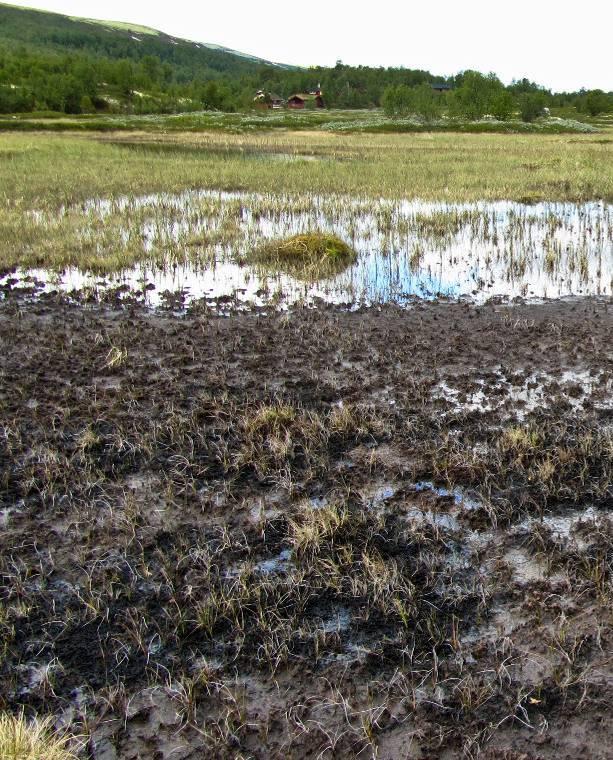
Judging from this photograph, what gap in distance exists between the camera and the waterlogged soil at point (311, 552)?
10.9 feet

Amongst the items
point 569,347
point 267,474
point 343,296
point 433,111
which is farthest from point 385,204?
point 433,111

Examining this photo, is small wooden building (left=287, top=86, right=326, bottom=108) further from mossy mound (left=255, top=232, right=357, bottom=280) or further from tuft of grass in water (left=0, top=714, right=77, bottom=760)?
tuft of grass in water (left=0, top=714, right=77, bottom=760)

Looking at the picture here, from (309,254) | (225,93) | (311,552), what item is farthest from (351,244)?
(225,93)

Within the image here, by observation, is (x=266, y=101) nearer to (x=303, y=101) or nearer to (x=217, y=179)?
(x=303, y=101)

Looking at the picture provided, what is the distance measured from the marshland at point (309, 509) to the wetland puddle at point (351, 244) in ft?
0.46

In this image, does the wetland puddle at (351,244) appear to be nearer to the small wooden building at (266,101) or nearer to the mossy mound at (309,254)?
the mossy mound at (309,254)

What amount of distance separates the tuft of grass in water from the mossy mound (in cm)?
988

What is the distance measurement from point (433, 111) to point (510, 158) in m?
56.1

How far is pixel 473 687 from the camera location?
11.0ft

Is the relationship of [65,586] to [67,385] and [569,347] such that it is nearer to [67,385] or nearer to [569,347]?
[67,385]

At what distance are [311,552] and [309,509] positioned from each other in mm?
475

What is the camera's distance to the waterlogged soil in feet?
10.9

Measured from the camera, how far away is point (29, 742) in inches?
114

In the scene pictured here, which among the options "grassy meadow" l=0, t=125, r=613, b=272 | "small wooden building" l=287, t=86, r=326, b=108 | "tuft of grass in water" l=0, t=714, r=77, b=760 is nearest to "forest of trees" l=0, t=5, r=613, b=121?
"small wooden building" l=287, t=86, r=326, b=108
